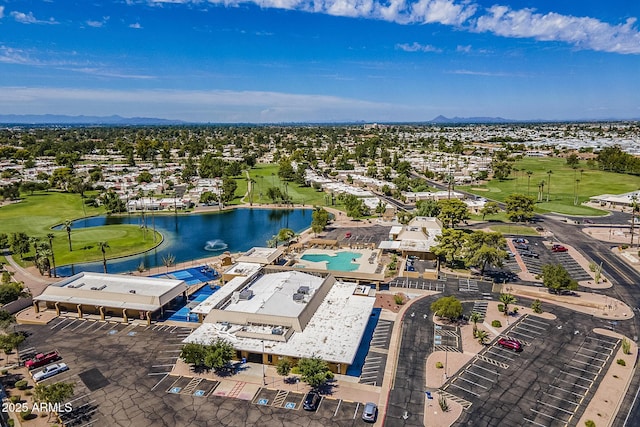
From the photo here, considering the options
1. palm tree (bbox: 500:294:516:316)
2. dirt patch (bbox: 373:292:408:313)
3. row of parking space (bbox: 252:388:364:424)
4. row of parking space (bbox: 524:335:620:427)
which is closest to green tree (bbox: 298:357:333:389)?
row of parking space (bbox: 252:388:364:424)

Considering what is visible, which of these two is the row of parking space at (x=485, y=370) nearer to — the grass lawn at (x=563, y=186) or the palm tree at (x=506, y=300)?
the palm tree at (x=506, y=300)

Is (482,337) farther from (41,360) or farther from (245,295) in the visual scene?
(41,360)

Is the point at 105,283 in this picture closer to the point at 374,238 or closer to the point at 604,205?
the point at 374,238

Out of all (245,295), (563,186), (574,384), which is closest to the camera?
(574,384)

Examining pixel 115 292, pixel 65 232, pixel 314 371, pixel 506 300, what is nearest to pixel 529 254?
pixel 506 300

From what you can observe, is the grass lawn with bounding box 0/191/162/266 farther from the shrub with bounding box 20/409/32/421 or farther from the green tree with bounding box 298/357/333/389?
the green tree with bounding box 298/357/333/389

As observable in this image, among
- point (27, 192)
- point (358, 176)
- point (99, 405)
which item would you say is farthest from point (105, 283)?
point (358, 176)

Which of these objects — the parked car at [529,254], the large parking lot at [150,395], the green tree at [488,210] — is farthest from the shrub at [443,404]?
the green tree at [488,210]
